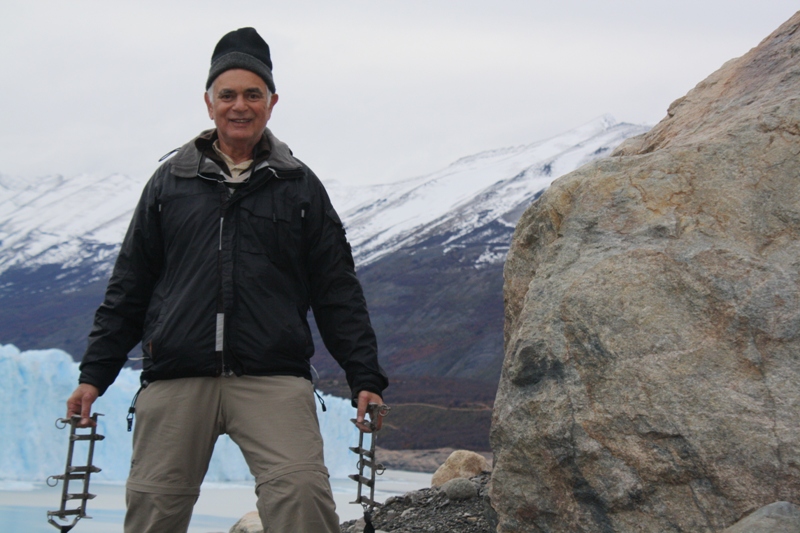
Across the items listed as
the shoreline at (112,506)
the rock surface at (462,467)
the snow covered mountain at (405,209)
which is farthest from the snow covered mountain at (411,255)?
the rock surface at (462,467)

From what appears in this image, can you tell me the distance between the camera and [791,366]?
3.97m

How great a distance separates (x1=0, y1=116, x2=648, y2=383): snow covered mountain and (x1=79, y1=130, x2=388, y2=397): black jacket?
63639 mm

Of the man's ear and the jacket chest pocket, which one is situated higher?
the man's ear

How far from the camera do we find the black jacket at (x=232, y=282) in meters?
3.40

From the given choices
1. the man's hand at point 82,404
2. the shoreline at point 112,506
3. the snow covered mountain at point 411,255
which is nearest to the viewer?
the man's hand at point 82,404

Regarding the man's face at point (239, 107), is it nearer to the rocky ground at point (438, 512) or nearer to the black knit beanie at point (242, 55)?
the black knit beanie at point (242, 55)

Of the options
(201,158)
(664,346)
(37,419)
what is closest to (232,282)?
(201,158)

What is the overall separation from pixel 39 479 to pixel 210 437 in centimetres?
1900

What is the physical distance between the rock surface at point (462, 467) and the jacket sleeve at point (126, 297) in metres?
5.25

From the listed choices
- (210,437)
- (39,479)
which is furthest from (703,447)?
(39,479)

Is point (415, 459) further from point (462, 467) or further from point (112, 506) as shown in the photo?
point (462, 467)

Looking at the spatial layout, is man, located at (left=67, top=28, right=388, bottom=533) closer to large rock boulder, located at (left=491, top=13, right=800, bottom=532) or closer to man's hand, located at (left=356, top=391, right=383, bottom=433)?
man's hand, located at (left=356, top=391, right=383, bottom=433)

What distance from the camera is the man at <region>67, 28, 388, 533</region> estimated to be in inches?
131

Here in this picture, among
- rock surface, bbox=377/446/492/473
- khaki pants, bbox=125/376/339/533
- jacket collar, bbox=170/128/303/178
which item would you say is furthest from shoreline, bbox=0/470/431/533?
rock surface, bbox=377/446/492/473
